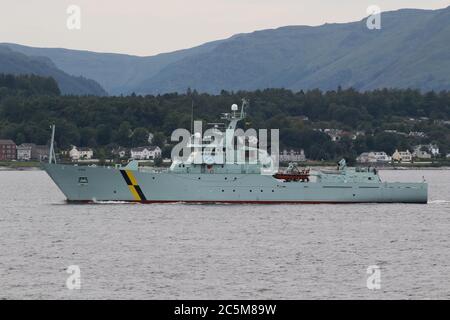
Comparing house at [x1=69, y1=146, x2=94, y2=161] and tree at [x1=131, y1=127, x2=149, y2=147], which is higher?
tree at [x1=131, y1=127, x2=149, y2=147]

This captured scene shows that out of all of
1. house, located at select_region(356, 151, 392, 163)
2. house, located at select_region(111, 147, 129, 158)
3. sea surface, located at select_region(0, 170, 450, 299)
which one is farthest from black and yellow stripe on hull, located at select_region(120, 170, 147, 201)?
house, located at select_region(356, 151, 392, 163)

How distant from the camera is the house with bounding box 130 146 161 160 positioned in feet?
456

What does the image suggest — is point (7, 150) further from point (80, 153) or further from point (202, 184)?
point (202, 184)

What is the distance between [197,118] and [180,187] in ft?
331

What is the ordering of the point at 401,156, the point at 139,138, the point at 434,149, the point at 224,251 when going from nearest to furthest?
the point at 224,251
the point at 139,138
the point at 401,156
the point at 434,149

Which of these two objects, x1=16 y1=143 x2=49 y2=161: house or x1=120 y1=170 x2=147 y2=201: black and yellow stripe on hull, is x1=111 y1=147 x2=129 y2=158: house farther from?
x1=120 y1=170 x2=147 y2=201: black and yellow stripe on hull

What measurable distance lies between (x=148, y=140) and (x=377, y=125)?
2182 inches

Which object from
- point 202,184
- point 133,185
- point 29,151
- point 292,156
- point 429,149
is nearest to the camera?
point 202,184

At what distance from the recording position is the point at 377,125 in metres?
191

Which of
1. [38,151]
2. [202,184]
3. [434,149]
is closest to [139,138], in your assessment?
[38,151]

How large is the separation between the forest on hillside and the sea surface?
8357cm

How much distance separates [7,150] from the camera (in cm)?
15350

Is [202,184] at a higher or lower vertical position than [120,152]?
lower

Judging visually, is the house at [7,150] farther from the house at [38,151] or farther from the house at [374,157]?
the house at [374,157]
